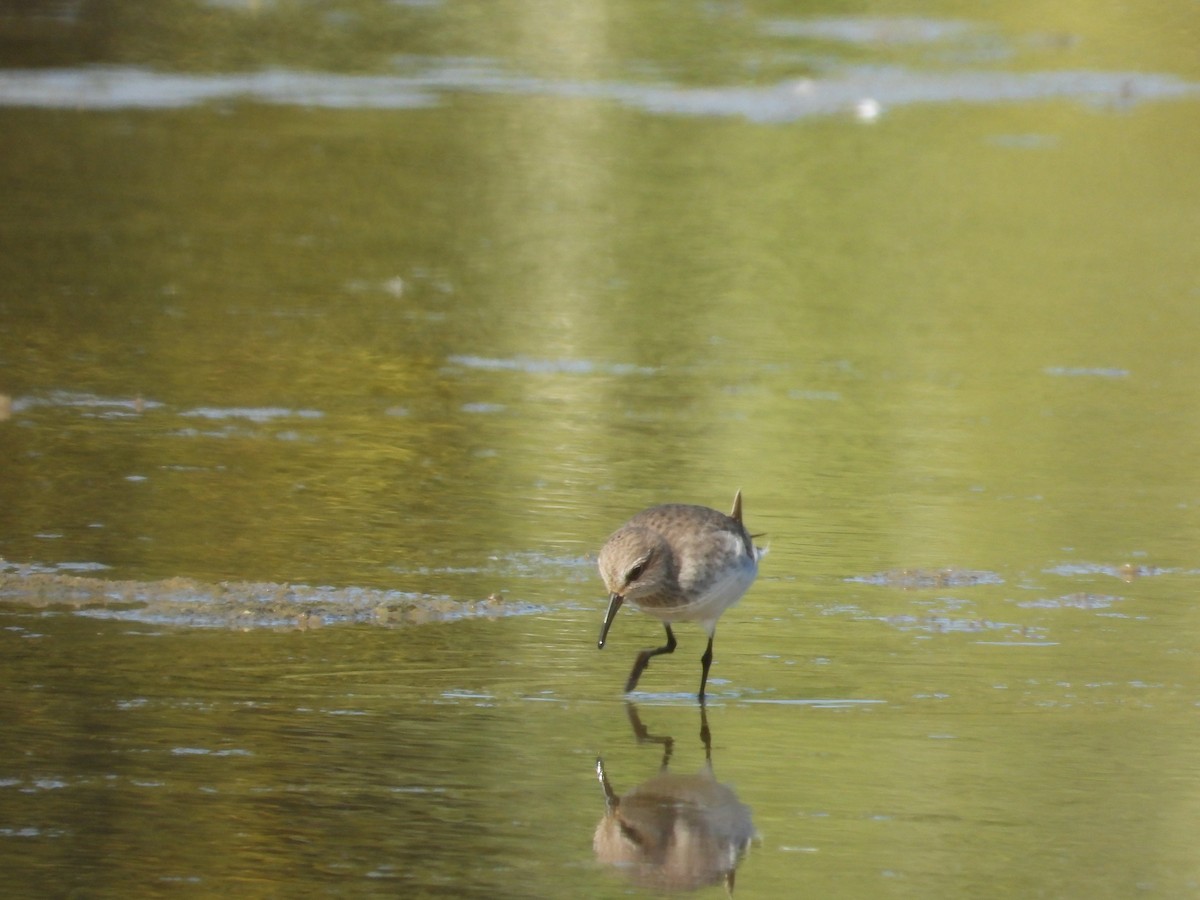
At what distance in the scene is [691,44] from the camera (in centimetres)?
2191

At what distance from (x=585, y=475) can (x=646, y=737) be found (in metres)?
3.07

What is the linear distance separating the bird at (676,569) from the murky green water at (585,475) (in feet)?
0.71

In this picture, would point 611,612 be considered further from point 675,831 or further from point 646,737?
point 675,831

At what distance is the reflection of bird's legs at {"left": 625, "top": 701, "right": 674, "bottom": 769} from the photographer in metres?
6.10

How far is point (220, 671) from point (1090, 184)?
35.1 feet

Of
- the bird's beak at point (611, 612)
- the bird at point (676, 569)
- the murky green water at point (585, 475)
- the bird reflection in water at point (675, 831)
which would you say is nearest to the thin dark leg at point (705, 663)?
the bird at point (676, 569)

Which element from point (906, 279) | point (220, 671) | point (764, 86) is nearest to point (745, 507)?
point (220, 671)

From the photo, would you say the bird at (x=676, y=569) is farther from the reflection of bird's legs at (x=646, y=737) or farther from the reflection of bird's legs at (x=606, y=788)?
the reflection of bird's legs at (x=606, y=788)

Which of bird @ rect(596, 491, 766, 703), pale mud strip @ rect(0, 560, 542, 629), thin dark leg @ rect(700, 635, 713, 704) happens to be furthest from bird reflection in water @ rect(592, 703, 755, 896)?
pale mud strip @ rect(0, 560, 542, 629)

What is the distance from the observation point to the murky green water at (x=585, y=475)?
555 cm

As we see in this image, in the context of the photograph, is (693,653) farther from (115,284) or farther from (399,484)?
(115,284)

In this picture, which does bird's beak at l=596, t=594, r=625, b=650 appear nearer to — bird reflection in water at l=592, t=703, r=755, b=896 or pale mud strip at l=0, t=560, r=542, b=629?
bird reflection in water at l=592, t=703, r=755, b=896

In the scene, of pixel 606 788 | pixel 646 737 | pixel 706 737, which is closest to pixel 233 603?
pixel 646 737

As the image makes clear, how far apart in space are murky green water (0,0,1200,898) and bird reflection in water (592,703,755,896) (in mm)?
15
